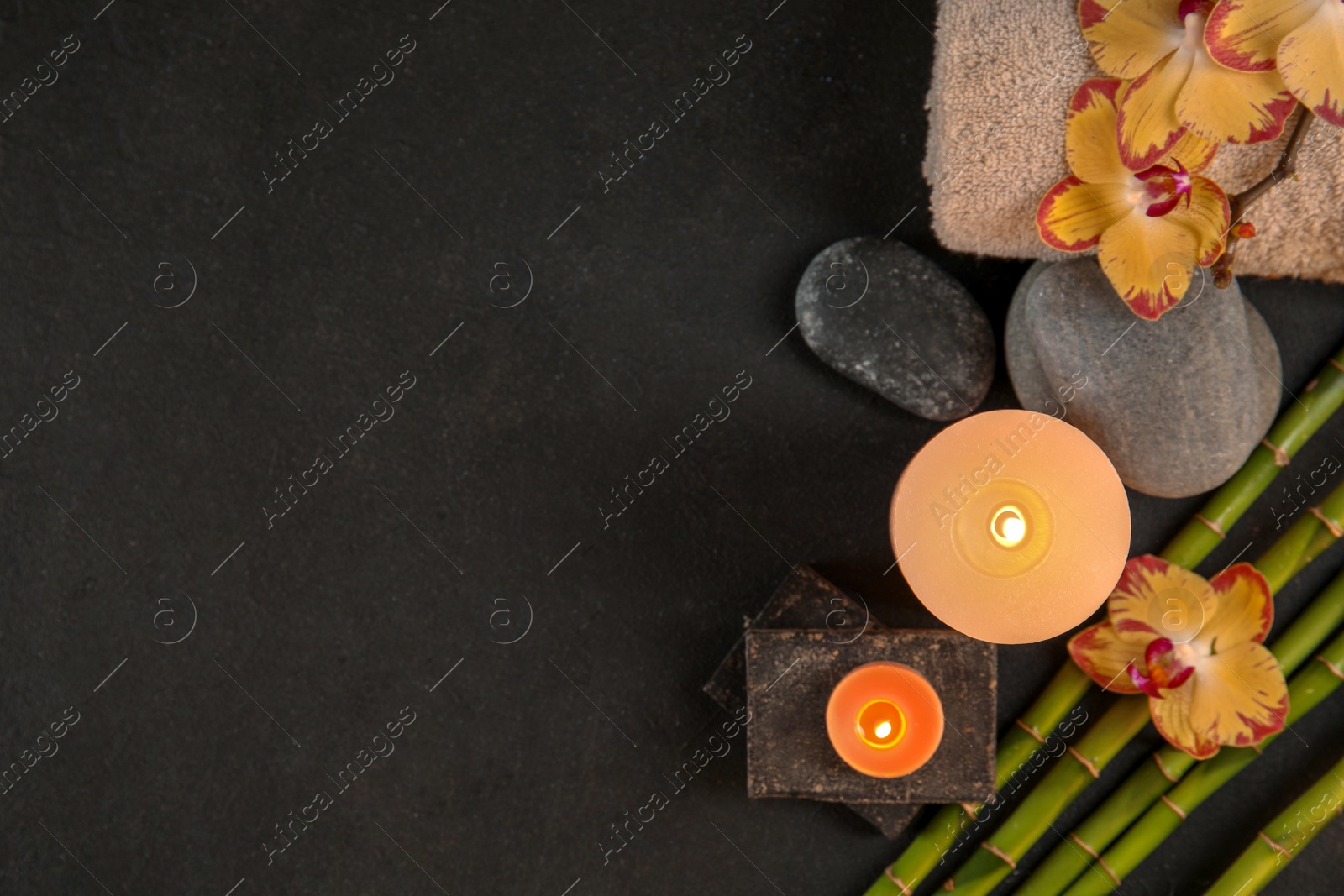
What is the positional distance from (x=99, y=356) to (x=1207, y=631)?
102cm

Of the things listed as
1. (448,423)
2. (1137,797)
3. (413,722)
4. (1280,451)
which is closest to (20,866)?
(413,722)

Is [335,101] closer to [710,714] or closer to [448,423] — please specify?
[448,423]

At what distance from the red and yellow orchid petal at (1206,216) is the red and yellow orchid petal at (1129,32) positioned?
95mm

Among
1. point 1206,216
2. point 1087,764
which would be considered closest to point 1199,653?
point 1087,764

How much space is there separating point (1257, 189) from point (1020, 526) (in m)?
0.31

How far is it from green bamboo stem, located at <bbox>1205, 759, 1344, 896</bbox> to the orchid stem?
1.45 ft

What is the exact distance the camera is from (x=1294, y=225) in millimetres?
709

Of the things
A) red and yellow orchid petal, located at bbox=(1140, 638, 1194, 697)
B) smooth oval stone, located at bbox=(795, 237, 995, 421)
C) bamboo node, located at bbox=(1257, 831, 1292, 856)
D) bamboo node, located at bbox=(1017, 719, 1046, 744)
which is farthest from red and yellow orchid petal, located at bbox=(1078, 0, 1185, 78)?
bamboo node, located at bbox=(1257, 831, 1292, 856)

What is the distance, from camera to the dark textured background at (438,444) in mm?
808

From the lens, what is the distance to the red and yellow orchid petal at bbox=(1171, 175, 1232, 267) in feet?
2.10

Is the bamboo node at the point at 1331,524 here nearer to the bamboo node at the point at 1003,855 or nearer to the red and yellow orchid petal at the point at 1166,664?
the red and yellow orchid petal at the point at 1166,664

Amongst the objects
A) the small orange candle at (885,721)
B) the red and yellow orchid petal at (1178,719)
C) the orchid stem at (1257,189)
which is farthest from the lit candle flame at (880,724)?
the orchid stem at (1257,189)

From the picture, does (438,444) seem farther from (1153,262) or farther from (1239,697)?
(1239,697)

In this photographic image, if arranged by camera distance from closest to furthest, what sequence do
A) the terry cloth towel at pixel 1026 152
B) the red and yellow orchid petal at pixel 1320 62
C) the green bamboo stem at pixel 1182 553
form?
1. the red and yellow orchid petal at pixel 1320 62
2. the terry cloth towel at pixel 1026 152
3. the green bamboo stem at pixel 1182 553
